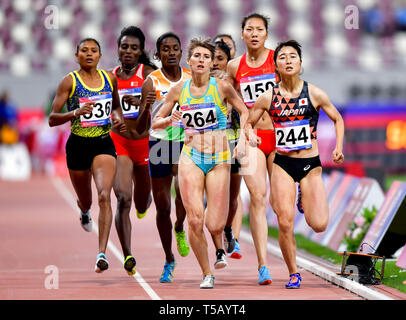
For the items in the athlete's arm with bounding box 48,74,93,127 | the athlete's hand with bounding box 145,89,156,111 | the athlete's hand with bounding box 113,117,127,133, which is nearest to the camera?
the athlete's hand with bounding box 145,89,156,111

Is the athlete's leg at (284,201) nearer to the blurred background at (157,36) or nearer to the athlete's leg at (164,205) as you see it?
the athlete's leg at (164,205)

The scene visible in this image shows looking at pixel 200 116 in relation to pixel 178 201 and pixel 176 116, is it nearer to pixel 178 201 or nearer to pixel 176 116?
pixel 176 116

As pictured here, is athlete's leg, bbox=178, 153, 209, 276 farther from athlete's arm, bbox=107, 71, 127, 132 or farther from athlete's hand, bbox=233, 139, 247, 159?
athlete's arm, bbox=107, 71, 127, 132

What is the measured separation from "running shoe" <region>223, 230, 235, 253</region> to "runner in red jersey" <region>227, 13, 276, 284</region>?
3.82 feet

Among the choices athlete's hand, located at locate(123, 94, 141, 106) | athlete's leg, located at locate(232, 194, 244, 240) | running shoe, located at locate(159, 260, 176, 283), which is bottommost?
running shoe, located at locate(159, 260, 176, 283)

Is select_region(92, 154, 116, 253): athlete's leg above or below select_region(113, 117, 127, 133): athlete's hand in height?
below

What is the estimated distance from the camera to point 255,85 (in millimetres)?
11422

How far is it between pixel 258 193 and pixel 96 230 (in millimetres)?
8258

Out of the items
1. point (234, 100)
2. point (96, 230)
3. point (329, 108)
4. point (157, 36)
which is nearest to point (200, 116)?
point (234, 100)

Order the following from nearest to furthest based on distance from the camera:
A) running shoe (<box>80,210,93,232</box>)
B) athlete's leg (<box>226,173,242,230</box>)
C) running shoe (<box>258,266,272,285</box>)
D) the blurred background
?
running shoe (<box>258,266,272,285</box>), athlete's leg (<box>226,173,242,230</box>), running shoe (<box>80,210,93,232</box>), the blurred background

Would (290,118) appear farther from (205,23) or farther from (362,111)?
(205,23)

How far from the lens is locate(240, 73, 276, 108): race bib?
11398 millimetres

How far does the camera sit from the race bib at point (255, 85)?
11398 millimetres

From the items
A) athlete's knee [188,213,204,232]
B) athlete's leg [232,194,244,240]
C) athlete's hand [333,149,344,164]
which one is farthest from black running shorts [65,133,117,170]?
athlete's hand [333,149,344,164]
